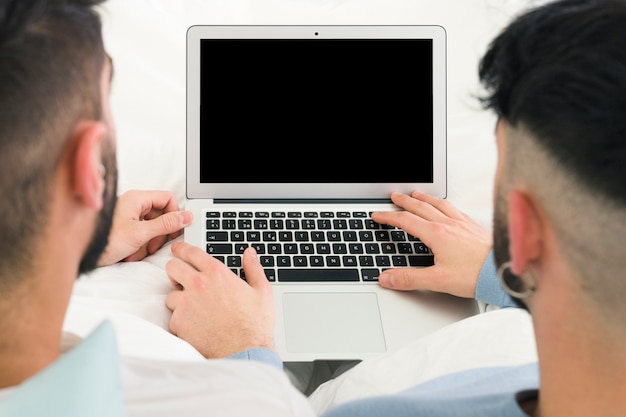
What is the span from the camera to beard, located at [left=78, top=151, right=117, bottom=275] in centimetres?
74

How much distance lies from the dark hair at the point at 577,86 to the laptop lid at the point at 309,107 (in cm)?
66

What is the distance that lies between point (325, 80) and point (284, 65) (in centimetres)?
7

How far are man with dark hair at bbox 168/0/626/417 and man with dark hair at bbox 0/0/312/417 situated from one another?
0.19m

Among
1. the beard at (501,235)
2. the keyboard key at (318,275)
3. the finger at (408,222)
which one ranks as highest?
the beard at (501,235)

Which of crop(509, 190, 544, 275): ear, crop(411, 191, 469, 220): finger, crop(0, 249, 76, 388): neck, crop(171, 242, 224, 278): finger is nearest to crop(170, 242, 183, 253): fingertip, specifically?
crop(171, 242, 224, 278): finger

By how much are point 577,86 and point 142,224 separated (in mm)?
808

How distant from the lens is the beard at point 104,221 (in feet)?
2.42

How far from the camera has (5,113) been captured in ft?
1.99

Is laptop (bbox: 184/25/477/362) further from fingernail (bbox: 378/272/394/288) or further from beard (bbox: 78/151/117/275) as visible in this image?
beard (bbox: 78/151/117/275)

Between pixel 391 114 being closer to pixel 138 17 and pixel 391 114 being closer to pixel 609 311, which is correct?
pixel 138 17

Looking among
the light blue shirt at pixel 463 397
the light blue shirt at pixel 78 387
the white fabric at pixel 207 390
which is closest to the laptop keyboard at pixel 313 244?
the light blue shirt at pixel 463 397

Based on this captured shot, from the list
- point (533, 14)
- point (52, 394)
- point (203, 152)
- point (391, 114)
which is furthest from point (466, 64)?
point (52, 394)

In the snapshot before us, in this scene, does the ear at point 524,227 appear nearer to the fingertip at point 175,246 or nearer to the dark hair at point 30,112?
the dark hair at point 30,112

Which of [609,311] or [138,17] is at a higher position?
[138,17]
